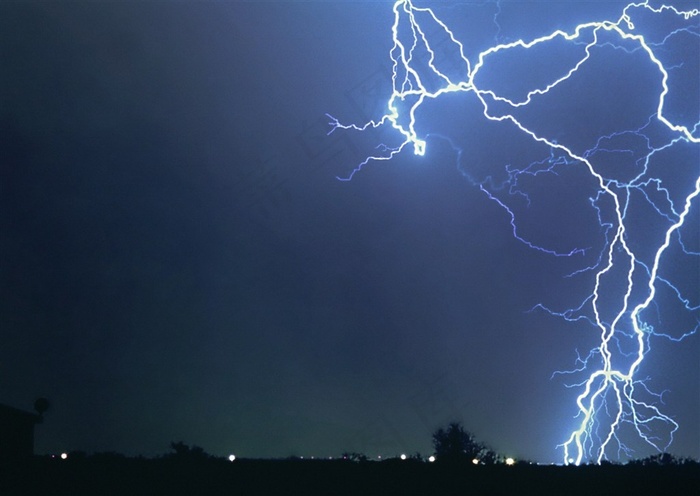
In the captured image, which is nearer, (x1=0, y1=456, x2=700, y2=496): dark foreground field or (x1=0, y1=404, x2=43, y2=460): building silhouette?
(x1=0, y1=456, x2=700, y2=496): dark foreground field

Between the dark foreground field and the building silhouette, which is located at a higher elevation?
the building silhouette

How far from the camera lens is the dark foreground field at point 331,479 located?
939 cm

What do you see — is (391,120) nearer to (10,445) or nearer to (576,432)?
(576,432)

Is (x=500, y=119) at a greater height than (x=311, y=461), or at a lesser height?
greater

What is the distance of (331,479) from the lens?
980 centimetres

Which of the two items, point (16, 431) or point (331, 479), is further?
point (16, 431)

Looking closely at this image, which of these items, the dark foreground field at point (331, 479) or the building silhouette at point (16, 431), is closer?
the dark foreground field at point (331, 479)

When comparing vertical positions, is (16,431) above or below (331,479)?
above

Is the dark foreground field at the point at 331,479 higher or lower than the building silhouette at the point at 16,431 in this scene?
lower

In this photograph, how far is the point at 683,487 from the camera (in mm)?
Answer: 9516

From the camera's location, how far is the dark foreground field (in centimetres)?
939

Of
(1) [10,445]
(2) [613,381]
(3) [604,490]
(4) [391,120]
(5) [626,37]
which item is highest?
(5) [626,37]

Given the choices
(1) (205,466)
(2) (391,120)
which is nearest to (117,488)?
(1) (205,466)

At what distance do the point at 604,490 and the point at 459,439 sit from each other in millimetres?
12307
